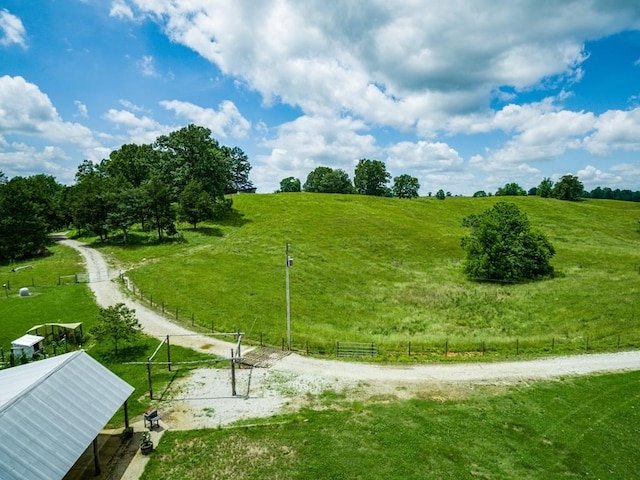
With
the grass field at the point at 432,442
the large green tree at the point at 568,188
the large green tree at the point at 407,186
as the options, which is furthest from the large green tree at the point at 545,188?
the grass field at the point at 432,442

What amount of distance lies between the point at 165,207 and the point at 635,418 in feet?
224

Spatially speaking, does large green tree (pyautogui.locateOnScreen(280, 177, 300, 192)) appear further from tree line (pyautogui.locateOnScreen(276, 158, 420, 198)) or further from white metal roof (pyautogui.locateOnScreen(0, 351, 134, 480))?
white metal roof (pyautogui.locateOnScreen(0, 351, 134, 480))

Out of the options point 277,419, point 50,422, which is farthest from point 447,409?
point 50,422

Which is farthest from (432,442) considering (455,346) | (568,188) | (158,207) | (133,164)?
(568,188)

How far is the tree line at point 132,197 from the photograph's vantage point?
64.1m

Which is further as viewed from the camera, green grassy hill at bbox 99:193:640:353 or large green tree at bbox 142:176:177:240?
large green tree at bbox 142:176:177:240

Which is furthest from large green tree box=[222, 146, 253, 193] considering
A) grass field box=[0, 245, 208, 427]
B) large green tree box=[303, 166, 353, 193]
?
grass field box=[0, 245, 208, 427]

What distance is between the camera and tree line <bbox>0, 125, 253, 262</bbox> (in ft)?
210

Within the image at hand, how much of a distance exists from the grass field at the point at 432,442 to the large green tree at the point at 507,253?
34.7m

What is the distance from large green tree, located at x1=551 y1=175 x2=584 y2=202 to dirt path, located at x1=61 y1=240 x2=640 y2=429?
131422 mm

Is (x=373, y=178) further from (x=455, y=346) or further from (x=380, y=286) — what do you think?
(x=455, y=346)

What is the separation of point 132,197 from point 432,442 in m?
65.6

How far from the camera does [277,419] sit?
67.2ft

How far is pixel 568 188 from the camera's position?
138 m
